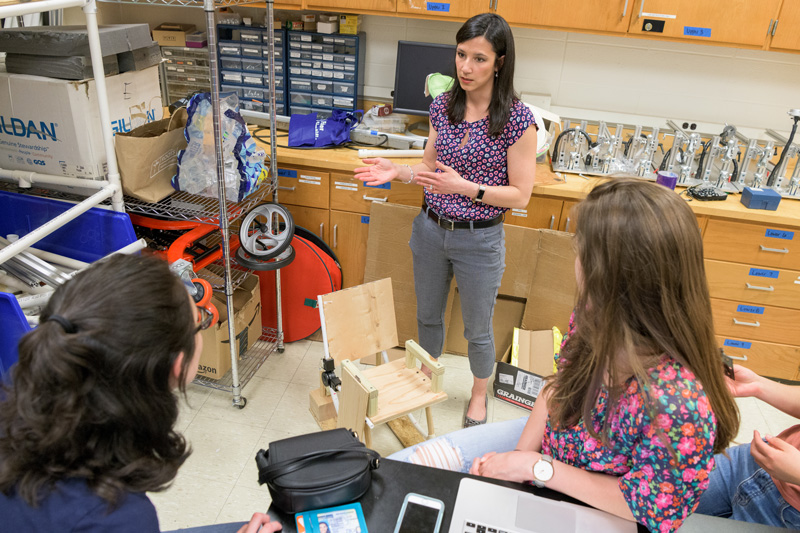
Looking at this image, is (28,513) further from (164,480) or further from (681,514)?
(681,514)

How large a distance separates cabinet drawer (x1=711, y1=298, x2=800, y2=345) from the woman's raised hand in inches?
64.7

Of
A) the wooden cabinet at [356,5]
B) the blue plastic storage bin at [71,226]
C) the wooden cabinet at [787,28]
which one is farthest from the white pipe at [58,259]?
the wooden cabinet at [787,28]

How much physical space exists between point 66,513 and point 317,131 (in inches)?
87.0

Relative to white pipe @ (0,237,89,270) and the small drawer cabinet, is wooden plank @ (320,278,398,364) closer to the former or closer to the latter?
white pipe @ (0,237,89,270)

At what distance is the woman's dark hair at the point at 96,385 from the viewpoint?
33.0 inches

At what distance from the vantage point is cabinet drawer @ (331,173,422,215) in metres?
2.72

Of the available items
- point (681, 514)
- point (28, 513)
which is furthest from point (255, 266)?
point (681, 514)

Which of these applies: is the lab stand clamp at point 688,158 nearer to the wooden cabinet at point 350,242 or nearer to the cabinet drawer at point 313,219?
the wooden cabinet at point 350,242

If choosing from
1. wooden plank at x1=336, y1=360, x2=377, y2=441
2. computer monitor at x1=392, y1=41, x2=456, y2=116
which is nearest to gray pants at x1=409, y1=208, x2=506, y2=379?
wooden plank at x1=336, y1=360, x2=377, y2=441

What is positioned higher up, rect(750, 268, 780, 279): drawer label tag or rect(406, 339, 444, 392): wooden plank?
rect(750, 268, 780, 279): drawer label tag

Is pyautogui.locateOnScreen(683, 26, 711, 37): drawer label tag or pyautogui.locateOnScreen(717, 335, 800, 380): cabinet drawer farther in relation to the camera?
pyautogui.locateOnScreen(717, 335, 800, 380): cabinet drawer

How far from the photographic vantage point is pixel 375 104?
3.26m

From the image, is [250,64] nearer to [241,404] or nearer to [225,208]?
[225,208]

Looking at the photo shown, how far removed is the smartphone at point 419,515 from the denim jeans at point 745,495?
749 millimetres
